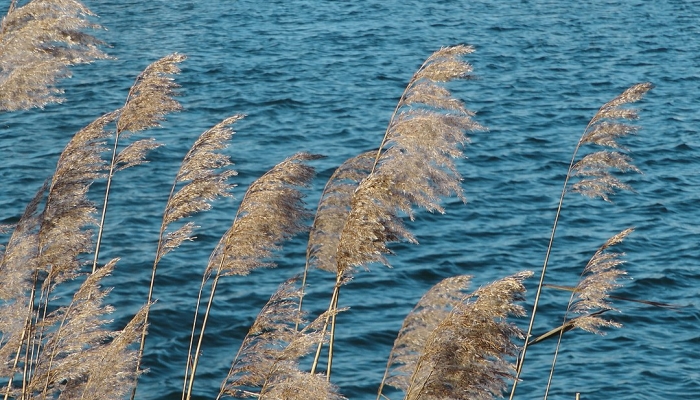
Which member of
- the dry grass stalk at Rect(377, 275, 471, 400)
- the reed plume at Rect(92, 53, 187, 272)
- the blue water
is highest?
the reed plume at Rect(92, 53, 187, 272)

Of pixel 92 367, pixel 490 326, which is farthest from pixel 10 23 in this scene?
pixel 490 326

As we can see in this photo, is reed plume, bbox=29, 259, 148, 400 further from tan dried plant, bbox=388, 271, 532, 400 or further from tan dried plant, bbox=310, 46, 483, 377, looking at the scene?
tan dried plant, bbox=388, 271, 532, 400

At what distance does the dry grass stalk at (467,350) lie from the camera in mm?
5855

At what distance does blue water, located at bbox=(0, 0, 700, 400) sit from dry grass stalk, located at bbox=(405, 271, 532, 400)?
19.0ft

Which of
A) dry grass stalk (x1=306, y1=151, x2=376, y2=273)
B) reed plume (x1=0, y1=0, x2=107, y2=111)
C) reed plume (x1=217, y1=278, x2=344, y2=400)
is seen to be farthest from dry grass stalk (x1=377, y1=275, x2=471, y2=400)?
reed plume (x1=0, y1=0, x2=107, y2=111)

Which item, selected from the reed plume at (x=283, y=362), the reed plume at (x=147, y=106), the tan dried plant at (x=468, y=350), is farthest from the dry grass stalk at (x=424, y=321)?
the reed plume at (x=147, y=106)

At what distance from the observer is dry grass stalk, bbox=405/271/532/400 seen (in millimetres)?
5855

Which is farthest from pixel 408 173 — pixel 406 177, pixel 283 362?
pixel 283 362

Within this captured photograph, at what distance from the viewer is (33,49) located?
24.4 ft

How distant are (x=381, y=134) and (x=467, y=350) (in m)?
14.6

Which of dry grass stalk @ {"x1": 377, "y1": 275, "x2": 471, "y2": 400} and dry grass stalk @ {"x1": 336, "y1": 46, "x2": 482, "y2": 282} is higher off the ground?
dry grass stalk @ {"x1": 336, "y1": 46, "x2": 482, "y2": 282}

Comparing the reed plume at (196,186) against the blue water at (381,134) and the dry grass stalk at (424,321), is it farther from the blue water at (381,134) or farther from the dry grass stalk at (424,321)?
the blue water at (381,134)

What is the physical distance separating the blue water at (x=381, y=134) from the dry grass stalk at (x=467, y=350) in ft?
19.0

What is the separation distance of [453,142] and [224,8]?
22950 mm
